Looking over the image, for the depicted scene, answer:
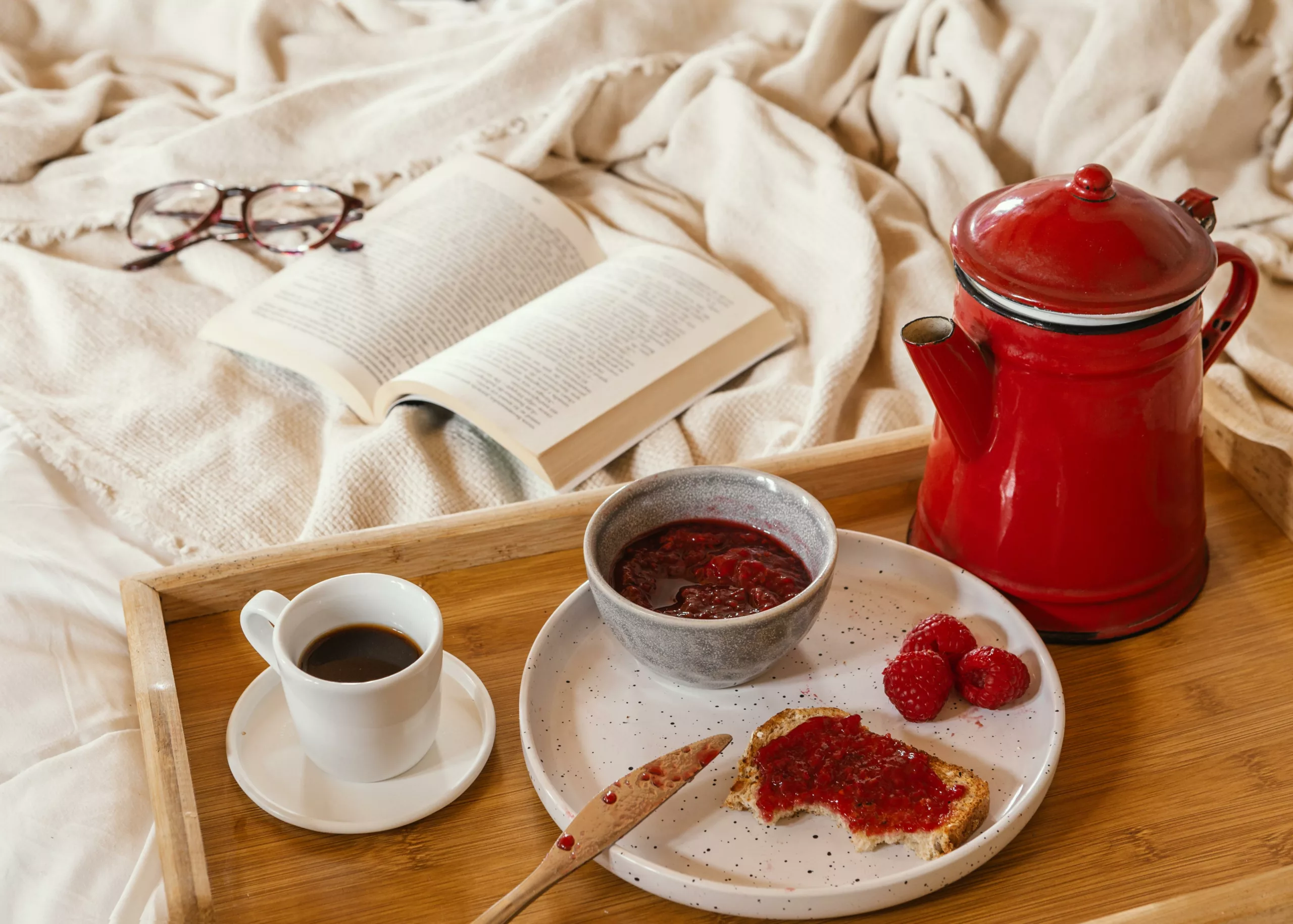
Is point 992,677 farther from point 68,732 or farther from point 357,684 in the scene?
point 68,732

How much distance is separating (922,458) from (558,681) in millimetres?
387

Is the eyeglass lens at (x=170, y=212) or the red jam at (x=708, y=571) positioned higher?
the red jam at (x=708, y=571)

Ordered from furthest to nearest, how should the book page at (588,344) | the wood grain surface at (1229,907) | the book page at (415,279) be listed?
the book page at (415,279) → the book page at (588,344) → the wood grain surface at (1229,907)

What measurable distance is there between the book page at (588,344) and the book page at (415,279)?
0.07m

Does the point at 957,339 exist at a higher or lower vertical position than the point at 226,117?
higher

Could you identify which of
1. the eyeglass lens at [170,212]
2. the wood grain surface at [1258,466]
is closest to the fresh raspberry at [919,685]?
the wood grain surface at [1258,466]

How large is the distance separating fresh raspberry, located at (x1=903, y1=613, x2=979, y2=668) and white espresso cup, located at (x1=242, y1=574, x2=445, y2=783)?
31cm

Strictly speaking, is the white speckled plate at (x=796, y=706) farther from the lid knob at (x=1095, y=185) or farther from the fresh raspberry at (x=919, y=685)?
the lid knob at (x=1095, y=185)

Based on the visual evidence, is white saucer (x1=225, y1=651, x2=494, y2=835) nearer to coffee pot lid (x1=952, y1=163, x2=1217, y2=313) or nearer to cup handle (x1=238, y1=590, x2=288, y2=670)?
cup handle (x1=238, y1=590, x2=288, y2=670)

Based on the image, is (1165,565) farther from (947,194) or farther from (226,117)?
(226,117)

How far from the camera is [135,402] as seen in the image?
1232 millimetres

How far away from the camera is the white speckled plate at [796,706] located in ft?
2.13

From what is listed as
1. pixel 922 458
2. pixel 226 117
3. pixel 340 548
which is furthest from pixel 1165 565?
pixel 226 117

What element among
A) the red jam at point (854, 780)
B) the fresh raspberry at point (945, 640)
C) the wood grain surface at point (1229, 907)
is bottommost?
the red jam at point (854, 780)
